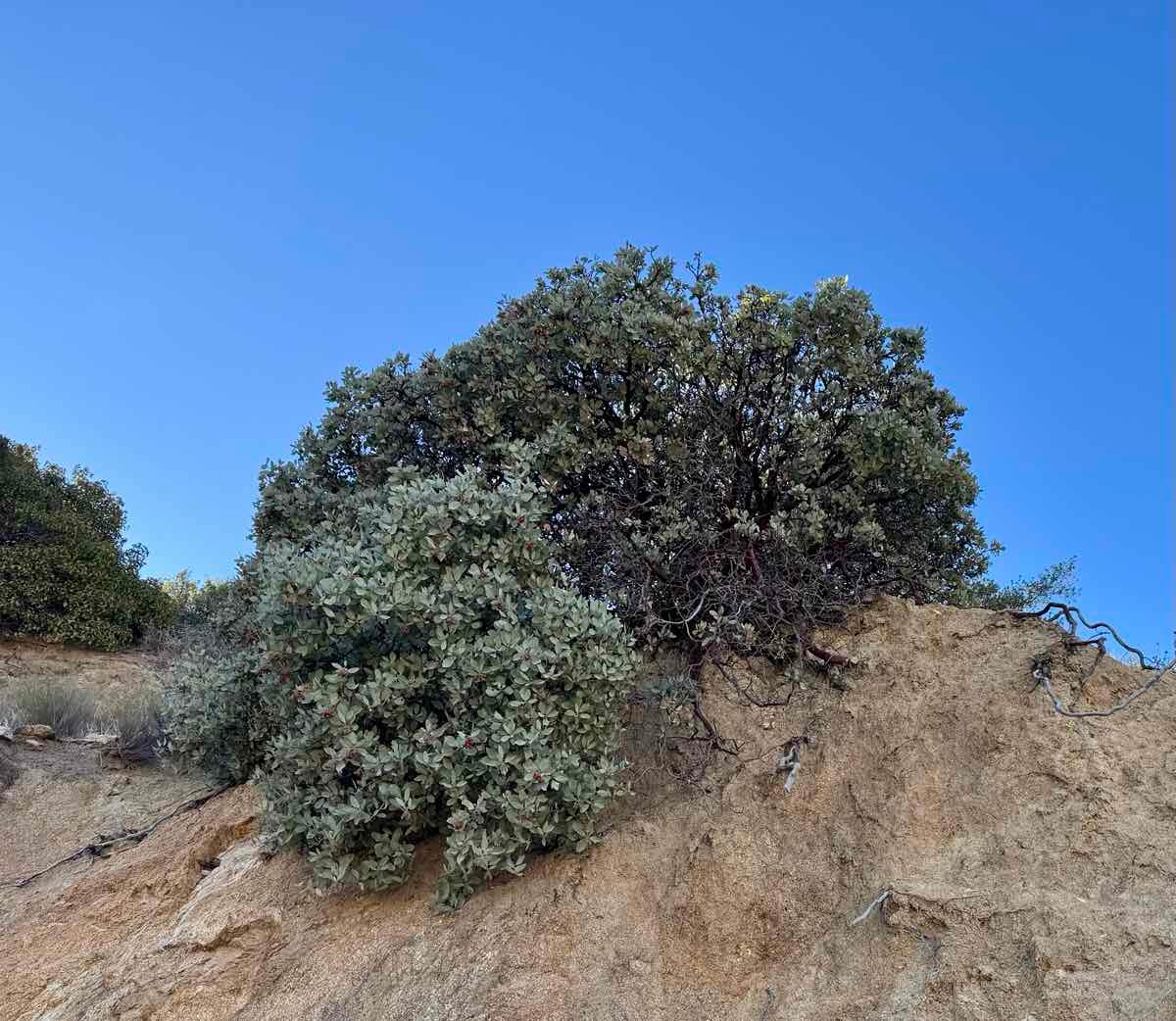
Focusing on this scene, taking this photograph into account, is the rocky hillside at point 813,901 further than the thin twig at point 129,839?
No

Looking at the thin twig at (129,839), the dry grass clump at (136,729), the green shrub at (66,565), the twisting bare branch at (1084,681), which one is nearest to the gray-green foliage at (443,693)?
the twisting bare branch at (1084,681)

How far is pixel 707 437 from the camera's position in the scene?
732 cm

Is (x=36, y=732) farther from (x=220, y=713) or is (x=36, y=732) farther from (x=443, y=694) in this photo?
(x=443, y=694)

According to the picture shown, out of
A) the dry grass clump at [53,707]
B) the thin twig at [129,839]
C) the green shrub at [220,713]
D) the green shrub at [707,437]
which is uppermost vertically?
the green shrub at [707,437]

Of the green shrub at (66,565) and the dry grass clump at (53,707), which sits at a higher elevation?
the green shrub at (66,565)

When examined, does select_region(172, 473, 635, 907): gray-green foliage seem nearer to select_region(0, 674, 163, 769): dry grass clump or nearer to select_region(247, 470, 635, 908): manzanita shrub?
select_region(247, 470, 635, 908): manzanita shrub

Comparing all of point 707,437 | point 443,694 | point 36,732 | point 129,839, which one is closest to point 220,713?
point 129,839

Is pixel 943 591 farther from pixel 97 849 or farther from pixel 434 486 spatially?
pixel 97 849

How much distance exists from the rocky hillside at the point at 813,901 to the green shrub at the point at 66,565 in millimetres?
12357

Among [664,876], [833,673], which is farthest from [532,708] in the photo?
[833,673]

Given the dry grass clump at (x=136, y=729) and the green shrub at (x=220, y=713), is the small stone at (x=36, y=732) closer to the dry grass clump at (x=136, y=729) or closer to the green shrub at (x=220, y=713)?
the dry grass clump at (x=136, y=729)

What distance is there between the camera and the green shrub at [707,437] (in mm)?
6945

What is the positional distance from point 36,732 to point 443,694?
9561 mm

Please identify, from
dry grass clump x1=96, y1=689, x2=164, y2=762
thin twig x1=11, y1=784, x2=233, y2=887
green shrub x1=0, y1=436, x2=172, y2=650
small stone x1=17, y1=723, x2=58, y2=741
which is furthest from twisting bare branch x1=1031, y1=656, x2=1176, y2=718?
green shrub x1=0, y1=436, x2=172, y2=650
